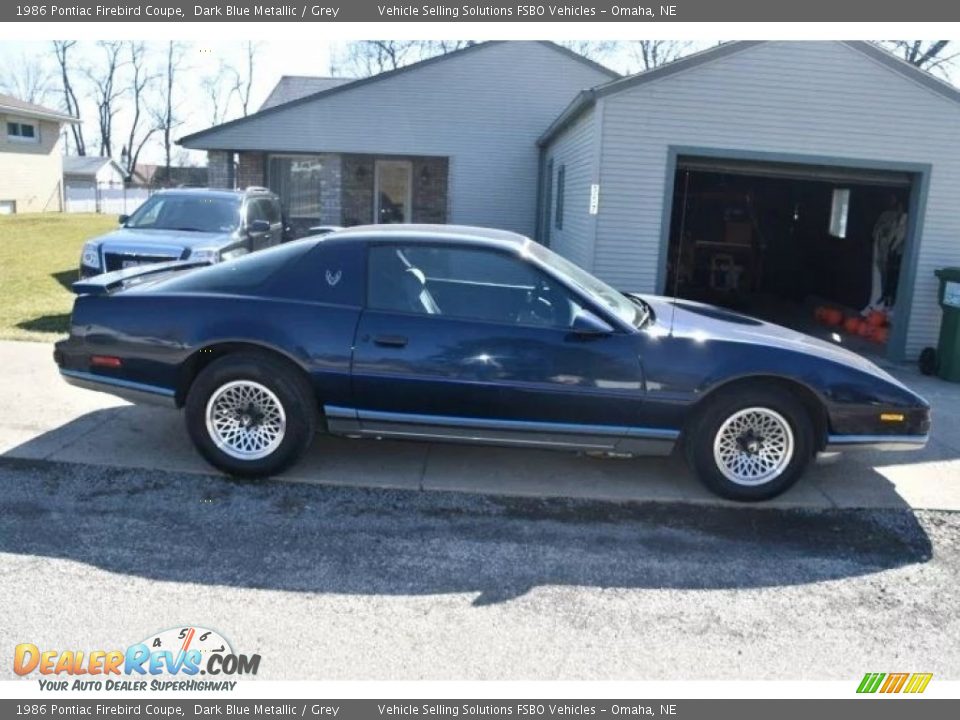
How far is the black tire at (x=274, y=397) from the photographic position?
4832 mm

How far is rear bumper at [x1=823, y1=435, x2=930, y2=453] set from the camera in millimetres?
4844

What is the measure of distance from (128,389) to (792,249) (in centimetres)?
1498

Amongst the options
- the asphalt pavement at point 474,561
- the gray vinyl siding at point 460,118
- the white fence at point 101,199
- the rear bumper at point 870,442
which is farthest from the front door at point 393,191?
the white fence at point 101,199

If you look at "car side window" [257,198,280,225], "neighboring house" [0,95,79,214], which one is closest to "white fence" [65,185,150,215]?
"neighboring house" [0,95,79,214]

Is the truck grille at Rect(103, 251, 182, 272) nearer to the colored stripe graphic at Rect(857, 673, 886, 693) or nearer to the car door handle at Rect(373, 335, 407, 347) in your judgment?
the car door handle at Rect(373, 335, 407, 347)

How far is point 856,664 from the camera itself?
10.9 ft

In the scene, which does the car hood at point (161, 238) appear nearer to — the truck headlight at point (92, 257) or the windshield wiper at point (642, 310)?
the truck headlight at point (92, 257)

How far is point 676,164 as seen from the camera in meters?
10.0

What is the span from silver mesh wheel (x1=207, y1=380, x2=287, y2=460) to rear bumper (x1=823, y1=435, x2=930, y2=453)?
10.8 ft

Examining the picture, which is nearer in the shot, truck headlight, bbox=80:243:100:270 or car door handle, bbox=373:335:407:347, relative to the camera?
car door handle, bbox=373:335:407:347

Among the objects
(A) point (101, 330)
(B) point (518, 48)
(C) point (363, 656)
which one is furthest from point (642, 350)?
(B) point (518, 48)

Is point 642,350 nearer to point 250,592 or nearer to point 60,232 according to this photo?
point 250,592

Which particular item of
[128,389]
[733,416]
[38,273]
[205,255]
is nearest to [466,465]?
[733,416]

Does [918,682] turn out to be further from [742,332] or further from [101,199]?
[101,199]
